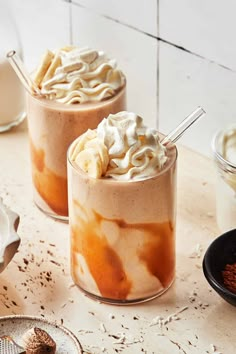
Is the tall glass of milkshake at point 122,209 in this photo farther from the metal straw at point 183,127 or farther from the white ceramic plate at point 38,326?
the white ceramic plate at point 38,326

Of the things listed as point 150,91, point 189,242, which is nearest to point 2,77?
point 150,91

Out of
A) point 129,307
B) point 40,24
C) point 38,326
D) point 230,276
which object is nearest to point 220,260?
point 230,276

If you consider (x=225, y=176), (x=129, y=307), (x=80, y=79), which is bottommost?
(x=129, y=307)

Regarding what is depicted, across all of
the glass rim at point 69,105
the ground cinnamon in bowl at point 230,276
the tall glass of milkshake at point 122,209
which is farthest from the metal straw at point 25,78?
the ground cinnamon in bowl at point 230,276

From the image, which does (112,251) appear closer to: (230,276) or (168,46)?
(230,276)

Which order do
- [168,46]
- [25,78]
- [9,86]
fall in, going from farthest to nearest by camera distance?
[9,86] < [168,46] < [25,78]

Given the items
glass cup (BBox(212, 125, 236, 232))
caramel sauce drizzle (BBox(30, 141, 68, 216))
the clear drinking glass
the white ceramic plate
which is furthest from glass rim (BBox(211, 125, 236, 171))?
the clear drinking glass

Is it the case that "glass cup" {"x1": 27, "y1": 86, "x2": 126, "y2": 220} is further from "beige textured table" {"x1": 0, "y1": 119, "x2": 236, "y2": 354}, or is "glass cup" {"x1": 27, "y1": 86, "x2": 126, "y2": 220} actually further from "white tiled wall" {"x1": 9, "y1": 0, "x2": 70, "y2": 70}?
"white tiled wall" {"x1": 9, "y1": 0, "x2": 70, "y2": 70}
